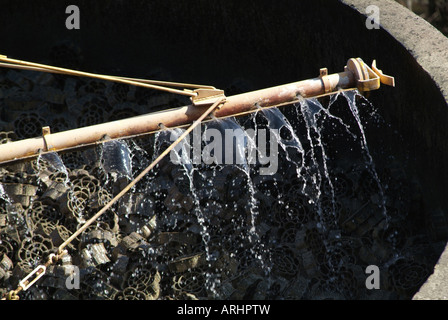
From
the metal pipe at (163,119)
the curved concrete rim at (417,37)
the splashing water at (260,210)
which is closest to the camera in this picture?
the metal pipe at (163,119)

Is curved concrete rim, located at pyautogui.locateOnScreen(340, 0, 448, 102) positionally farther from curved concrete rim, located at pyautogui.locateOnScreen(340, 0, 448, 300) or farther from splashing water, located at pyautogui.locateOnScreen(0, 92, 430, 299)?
splashing water, located at pyautogui.locateOnScreen(0, 92, 430, 299)

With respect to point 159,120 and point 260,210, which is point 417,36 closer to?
point 260,210

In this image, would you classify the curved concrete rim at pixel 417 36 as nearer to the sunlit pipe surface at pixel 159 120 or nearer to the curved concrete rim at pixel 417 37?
the curved concrete rim at pixel 417 37

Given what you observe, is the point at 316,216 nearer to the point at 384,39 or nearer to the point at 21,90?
the point at 384,39

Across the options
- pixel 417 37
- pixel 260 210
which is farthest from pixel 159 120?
pixel 417 37

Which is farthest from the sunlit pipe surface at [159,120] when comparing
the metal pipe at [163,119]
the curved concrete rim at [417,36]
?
the curved concrete rim at [417,36]

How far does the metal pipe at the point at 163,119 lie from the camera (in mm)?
7461

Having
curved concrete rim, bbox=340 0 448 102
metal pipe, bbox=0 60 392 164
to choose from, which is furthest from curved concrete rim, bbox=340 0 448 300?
metal pipe, bbox=0 60 392 164

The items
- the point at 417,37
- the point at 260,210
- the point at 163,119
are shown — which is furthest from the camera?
the point at 260,210

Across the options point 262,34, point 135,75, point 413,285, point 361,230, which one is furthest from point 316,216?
point 135,75

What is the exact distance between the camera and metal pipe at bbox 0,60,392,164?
7461 millimetres

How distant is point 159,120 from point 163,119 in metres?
0.03

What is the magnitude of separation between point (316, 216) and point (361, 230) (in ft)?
1.33

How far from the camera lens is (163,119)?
7.65m
